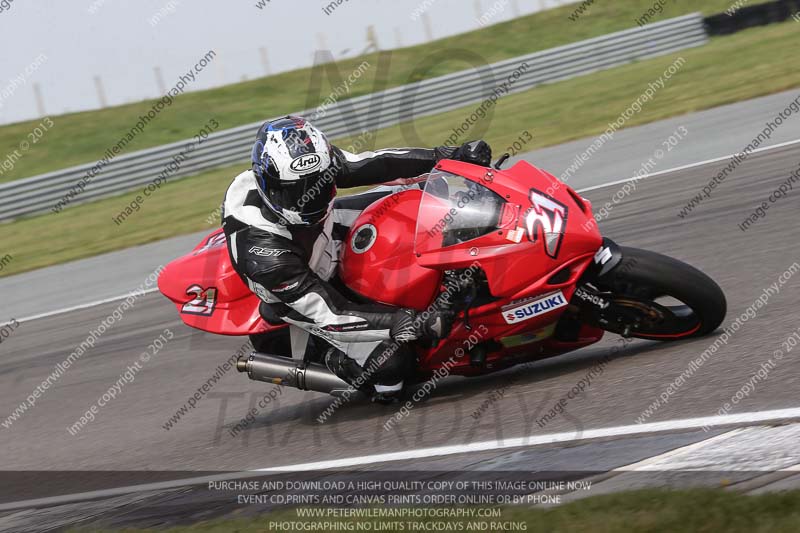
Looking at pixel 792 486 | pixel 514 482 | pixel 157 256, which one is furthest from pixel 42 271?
pixel 792 486

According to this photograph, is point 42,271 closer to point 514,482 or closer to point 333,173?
point 333,173

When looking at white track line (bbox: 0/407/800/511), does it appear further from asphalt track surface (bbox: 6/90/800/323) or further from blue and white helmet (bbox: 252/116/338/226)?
asphalt track surface (bbox: 6/90/800/323)

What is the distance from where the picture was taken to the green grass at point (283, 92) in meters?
25.8

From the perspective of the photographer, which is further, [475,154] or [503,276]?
[475,154]

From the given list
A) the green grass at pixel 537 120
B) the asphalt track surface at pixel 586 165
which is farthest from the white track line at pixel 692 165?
the green grass at pixel 537 120

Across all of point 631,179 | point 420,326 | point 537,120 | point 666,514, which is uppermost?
point 666,514

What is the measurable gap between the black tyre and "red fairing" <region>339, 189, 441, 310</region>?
0.99m

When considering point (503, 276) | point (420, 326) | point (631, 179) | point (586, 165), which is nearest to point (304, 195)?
point (420, 326)

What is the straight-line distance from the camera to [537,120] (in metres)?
17.7

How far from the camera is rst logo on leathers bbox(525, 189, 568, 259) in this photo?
5008mm

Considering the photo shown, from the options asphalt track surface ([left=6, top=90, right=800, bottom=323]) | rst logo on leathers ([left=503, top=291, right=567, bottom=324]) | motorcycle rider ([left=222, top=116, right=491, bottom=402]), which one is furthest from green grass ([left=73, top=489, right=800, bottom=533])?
asphalt track surface ([left=6, top=90, right=800, bottom=323])

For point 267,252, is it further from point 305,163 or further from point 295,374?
point 295,374

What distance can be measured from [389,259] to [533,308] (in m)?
0.86

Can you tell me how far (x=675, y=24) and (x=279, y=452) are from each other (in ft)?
66.9
